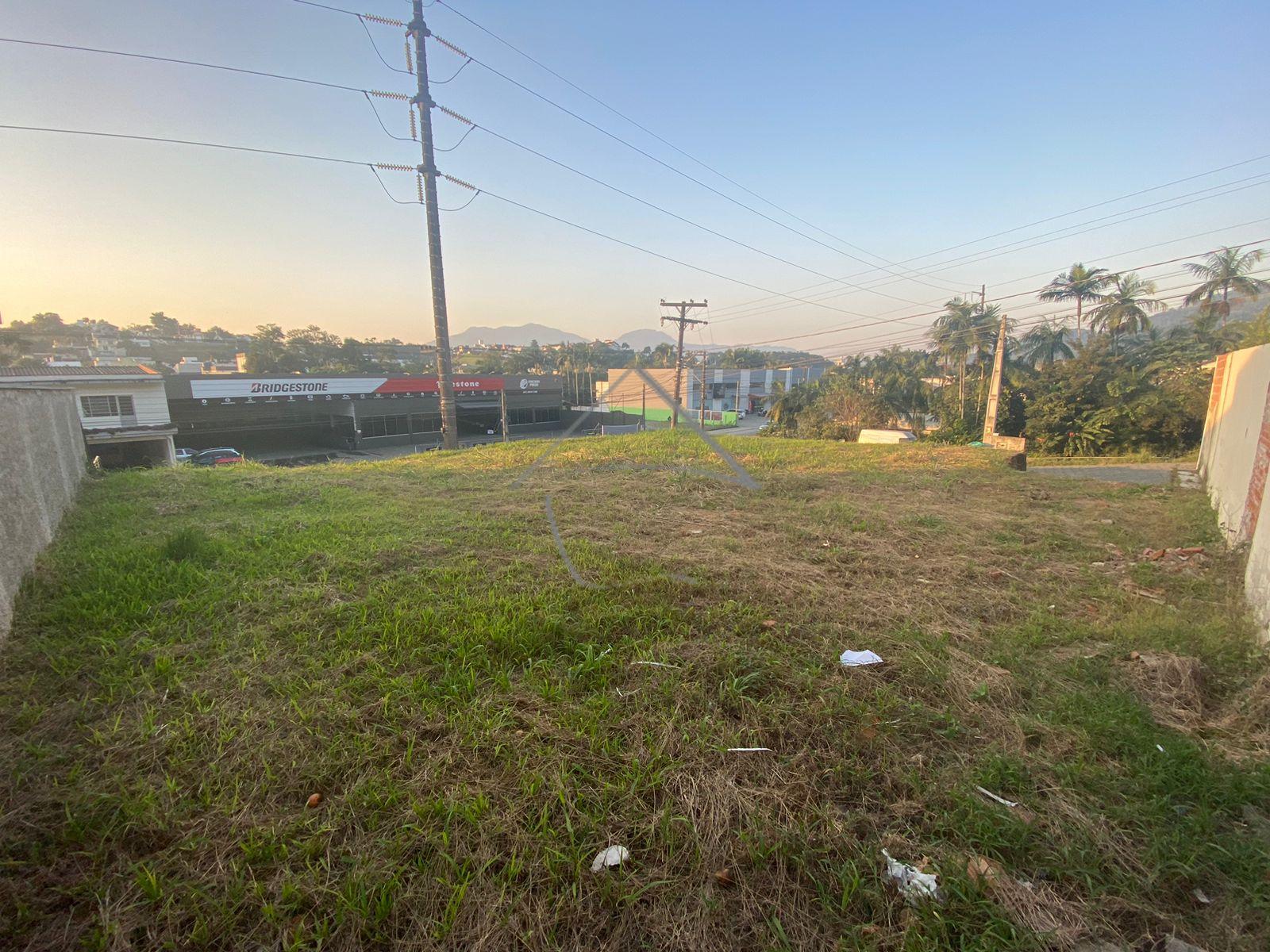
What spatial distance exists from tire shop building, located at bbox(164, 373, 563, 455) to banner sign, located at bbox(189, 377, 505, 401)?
0.10 ft

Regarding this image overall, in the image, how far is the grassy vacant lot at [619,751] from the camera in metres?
1.31

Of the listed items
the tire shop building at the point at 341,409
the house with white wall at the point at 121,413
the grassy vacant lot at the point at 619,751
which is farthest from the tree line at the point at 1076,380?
the house with white wall at the point at 121,413

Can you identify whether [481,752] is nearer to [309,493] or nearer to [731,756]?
[731,756]

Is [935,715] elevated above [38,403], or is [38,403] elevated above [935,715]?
[38,403]

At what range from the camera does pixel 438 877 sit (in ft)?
4.50

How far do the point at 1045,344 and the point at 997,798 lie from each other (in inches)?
1124

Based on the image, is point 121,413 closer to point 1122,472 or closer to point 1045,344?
point 1122,472

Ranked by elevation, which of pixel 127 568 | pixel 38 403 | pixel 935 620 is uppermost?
pixel 38 403

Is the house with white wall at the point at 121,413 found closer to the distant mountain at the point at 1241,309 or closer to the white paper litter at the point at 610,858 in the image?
the white paper litter at the point at 610,858

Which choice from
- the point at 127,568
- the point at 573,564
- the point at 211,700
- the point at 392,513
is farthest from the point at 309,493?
the point at 211,700

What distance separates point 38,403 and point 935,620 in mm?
7572

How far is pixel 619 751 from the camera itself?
1.84m

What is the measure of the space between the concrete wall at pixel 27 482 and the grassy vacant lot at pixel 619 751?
19 cm

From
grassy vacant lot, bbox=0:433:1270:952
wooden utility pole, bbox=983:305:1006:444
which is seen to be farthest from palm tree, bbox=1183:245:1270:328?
grassy vacant lot, bbox=0:433:1270:952
